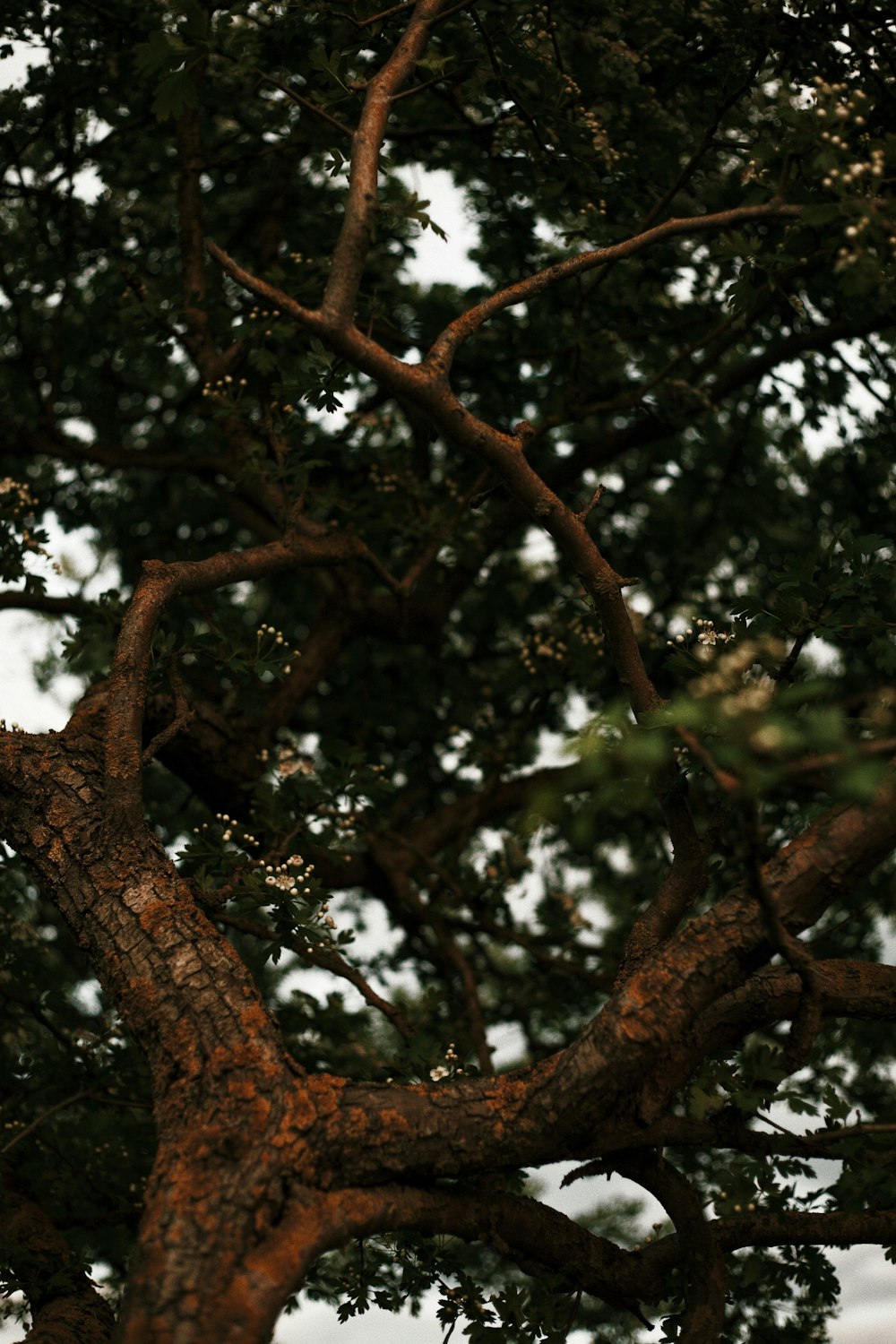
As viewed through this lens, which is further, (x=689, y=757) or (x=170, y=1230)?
(x=689, y=757)

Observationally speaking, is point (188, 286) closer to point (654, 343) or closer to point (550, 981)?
point (654, 343)

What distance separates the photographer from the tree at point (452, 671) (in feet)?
10.0

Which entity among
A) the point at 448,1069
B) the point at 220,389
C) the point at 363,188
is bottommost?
the point at 448,1069

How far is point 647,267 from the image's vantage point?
21.2ft

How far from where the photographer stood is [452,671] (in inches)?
320

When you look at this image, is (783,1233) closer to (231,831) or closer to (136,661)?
(231,831)

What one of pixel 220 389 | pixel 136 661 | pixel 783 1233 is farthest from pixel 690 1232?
pixel 220 389

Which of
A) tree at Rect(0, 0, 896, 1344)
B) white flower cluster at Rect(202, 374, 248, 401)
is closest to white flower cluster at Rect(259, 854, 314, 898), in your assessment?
tree at Rect(0, 0, 896, 1344)

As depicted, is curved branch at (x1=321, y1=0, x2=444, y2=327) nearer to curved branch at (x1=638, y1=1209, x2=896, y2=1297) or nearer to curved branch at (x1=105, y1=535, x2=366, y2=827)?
curved branch at (x1=105, y1=535, x2=366, y2=827)

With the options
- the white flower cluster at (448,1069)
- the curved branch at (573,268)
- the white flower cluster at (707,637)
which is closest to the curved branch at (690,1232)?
the white flower cluster at (448,1069)

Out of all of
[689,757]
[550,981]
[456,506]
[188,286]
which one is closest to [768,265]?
[689,757]

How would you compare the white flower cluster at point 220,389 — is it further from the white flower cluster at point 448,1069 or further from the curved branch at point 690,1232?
the curved branch at point 690,1232

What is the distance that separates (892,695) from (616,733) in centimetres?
56

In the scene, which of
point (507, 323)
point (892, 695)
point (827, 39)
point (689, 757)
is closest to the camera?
point (892, 695)
